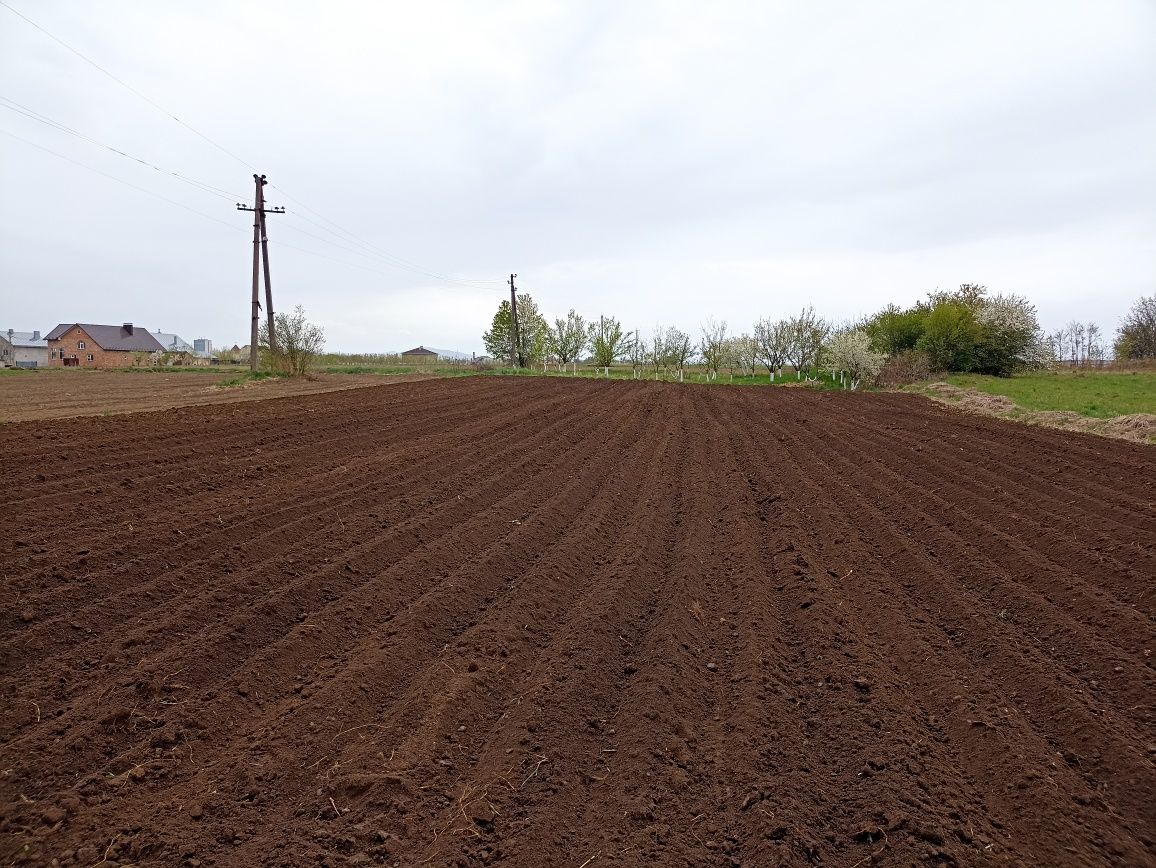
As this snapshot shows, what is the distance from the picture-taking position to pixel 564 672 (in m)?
4.16

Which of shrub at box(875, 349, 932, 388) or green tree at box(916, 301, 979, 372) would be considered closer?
shrub at box(875, 349, 932, 388)

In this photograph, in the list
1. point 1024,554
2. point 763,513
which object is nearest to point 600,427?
point 763,513

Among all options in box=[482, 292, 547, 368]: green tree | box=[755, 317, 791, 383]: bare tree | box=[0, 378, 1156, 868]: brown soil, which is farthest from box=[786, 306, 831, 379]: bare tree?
box=[0, 378, 1156, 868]: brown soil

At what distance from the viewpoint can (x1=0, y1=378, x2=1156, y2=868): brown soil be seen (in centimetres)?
283

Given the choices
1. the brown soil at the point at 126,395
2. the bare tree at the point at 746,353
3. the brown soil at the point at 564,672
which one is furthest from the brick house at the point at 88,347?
the brown soil at the point at 564,672

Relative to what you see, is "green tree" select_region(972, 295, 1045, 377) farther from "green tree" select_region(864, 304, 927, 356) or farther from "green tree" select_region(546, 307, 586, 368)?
"green tree" select_region(546, 307, 586, 368)

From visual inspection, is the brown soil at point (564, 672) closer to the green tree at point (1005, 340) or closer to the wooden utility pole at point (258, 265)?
the wooden utility pole at point (258, 265)

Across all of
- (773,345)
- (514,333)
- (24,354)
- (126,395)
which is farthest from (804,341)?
(24,354)

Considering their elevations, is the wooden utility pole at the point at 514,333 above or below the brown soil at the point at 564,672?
above

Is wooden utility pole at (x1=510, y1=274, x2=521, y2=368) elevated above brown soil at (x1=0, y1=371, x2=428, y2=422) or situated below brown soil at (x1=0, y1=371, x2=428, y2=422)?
above

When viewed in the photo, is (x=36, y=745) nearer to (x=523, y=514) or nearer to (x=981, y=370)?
(x=523, y=514)

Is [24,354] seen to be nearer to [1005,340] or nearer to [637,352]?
[637,352]

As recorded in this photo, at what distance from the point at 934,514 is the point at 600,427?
8325mm

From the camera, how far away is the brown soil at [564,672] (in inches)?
111
